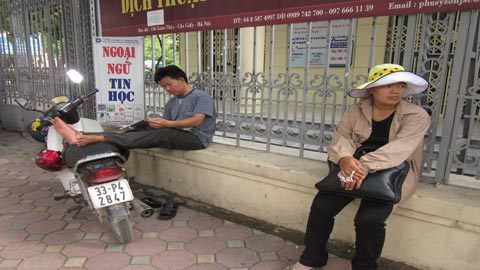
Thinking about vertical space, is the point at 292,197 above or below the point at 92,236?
above

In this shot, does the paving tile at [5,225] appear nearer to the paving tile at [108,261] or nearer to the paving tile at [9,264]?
the paving tile at [9,264]

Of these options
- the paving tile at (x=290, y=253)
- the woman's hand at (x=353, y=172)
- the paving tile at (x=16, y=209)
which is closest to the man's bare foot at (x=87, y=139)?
the paving tile at (x=16, y=209)

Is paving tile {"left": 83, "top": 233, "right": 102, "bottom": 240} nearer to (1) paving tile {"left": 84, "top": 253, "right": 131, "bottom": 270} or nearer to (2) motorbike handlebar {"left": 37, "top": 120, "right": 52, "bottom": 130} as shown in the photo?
(1) paving tile {"left": 84, "top": 253, "right": 131, "bottom": 270}

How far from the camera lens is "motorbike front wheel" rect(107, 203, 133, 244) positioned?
2.74 meters

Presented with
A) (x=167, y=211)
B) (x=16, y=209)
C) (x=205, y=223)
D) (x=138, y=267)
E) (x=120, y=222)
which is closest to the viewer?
(x=138, y=267)

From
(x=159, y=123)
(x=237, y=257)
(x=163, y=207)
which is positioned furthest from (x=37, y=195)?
(x=237, y=257)

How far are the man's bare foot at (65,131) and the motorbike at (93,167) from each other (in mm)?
53

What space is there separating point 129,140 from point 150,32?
1332 mm

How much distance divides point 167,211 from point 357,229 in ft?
5.73

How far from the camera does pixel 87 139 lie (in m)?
2.95

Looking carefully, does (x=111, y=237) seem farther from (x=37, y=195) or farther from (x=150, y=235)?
(x=37, y=195)

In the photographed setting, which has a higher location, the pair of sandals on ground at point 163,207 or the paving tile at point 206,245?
the pair of sandals on ground at point 163,207

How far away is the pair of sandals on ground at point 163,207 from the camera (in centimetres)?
Answer: 333

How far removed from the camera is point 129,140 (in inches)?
127
